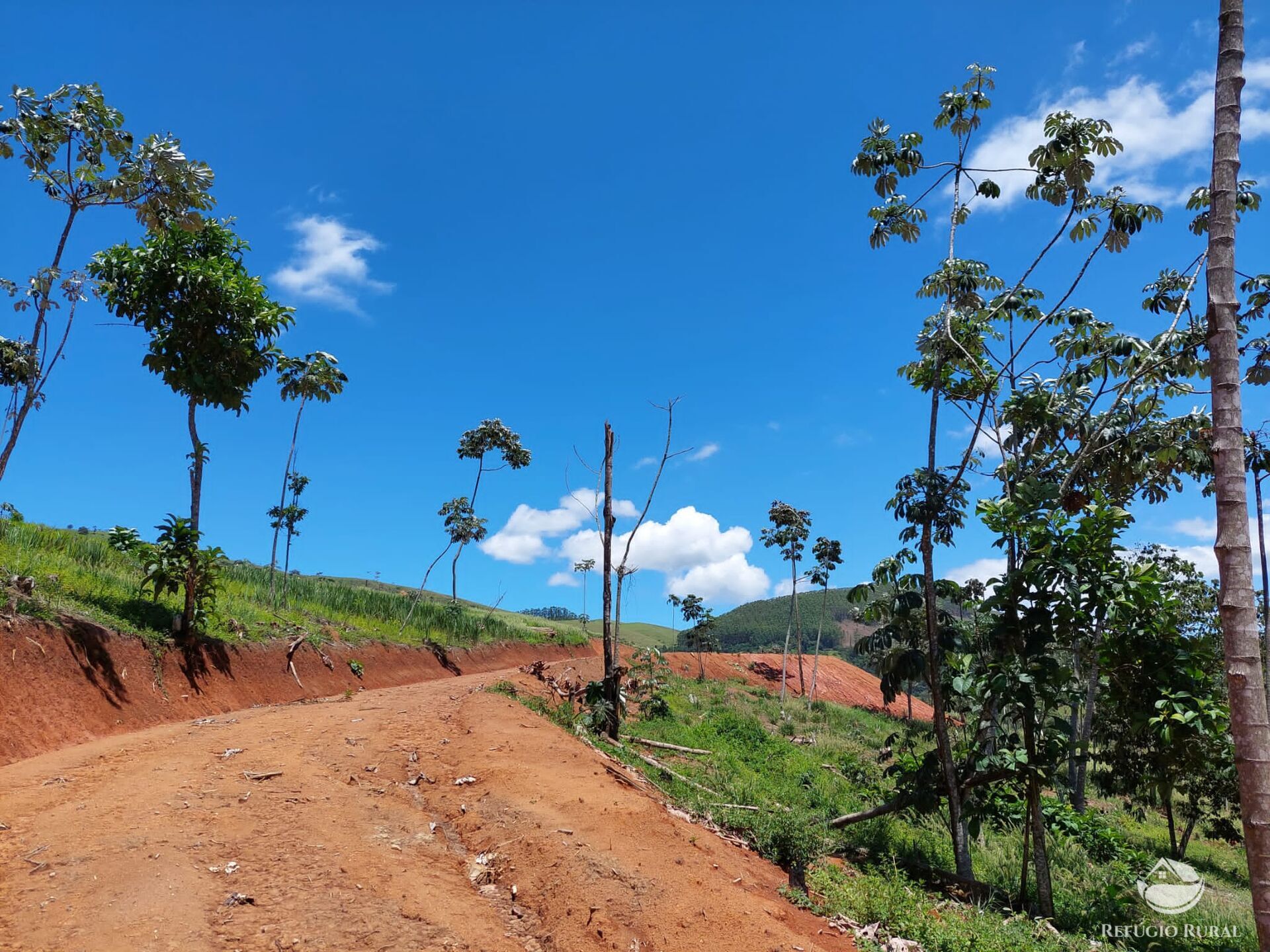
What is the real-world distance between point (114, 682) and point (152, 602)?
10.7ft

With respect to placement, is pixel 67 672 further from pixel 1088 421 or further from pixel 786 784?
pixel 1088 421

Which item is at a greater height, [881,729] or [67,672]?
[67,672]

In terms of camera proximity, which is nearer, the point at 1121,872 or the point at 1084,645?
the point at 1084,645

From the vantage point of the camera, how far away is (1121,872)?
1163 cm

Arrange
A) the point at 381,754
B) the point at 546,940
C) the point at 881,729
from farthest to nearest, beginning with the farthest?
the point at 881,729, the point at 381,754, the point at 546,940

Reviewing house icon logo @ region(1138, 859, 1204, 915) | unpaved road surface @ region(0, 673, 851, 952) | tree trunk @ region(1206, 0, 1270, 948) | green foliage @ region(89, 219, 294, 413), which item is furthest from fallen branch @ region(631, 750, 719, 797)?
green foliage @ region(89, 219, 294, 413)

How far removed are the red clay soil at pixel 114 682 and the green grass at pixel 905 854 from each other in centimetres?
763

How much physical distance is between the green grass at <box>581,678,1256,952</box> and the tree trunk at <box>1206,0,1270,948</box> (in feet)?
13.9

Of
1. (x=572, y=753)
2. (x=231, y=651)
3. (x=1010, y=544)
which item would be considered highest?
(x=1010, y=544)

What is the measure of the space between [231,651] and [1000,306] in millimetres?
15895

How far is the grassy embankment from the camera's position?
26.6 feet

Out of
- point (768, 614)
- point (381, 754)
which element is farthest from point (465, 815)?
point (768, 614)

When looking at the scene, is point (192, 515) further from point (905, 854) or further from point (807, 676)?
point (807, 676)

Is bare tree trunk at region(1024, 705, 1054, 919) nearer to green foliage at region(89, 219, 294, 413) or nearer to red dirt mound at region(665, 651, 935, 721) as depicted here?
green foliage at region(89, 219, 294, 413)
